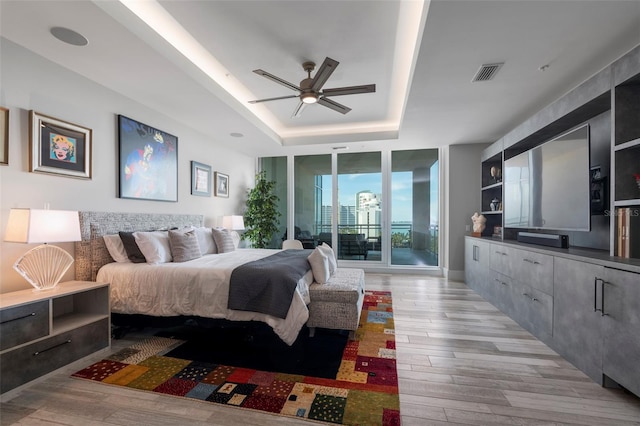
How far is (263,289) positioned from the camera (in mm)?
2459

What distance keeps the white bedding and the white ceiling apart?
1907 mm

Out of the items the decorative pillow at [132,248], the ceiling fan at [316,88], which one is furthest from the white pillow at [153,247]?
the ceiling fan at [316,88]

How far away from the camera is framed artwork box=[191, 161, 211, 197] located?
4445 mm

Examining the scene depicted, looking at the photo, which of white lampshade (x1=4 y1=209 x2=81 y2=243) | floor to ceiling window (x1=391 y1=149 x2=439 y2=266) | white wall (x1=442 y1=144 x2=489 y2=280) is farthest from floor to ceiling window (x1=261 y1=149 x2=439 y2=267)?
white lampshade (x1=4 y1=209 x2=81 y2=243)

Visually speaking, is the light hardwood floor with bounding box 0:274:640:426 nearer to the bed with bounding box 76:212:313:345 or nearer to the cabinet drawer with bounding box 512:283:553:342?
the cabinet drawer with bounding box 512:283:553:342

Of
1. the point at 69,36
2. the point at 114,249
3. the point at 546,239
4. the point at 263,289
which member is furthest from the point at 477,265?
the point at 69,36

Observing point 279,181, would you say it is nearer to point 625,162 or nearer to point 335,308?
point 335,308

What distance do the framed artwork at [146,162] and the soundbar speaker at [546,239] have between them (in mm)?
4682

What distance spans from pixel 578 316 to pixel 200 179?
4868 millimetres

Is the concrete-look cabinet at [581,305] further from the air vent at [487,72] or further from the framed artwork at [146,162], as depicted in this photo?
the framed artwork at [146,162]

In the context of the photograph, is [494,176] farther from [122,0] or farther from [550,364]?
[122,0]

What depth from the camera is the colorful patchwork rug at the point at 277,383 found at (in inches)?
67.7

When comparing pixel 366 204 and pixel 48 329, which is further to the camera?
pixel 366 204

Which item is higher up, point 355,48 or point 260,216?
point 355,48
